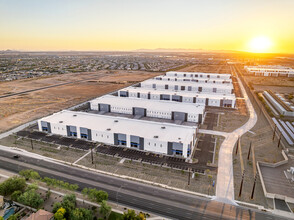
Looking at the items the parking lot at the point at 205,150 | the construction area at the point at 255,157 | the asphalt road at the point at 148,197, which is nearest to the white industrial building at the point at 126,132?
the parking lot at the point at 205,150

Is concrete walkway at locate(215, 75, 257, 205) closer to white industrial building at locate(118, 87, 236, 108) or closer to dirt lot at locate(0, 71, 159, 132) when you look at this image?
white industrial building at locate(118, 87, 236, 108)

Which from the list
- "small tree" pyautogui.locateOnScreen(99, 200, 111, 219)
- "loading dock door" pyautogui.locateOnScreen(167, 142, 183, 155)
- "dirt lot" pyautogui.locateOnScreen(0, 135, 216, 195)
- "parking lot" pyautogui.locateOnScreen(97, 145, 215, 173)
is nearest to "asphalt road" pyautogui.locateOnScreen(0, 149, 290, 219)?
"dirt lot" pyautogui.locateOnScreen(0, 135, 216, 195)

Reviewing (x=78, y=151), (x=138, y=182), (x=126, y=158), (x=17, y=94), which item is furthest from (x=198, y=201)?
A: (x=17, y=94)

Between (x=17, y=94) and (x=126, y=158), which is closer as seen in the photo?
(x=126, y=158)

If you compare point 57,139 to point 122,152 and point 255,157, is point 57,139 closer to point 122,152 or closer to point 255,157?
point 122,152

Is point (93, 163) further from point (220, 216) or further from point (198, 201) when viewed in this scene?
point (220, 216)

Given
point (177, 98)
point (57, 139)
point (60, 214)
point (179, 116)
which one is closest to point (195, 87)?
point (177, 98)
